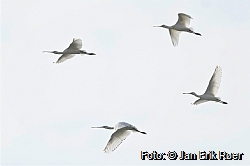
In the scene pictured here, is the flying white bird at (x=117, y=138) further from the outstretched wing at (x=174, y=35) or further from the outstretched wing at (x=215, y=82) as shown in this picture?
the outstretched wing at (x=174, y=35)

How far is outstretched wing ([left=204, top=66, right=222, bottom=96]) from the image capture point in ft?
80.7

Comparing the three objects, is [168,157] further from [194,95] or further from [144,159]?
[194,95]

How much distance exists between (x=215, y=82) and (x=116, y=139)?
240 inches

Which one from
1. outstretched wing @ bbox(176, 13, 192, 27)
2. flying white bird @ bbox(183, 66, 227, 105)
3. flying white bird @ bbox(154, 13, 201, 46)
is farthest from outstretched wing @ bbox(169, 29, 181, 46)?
flying white bird @ bbox(183, 66, 227, 105)

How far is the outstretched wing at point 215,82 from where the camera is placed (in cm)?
2459

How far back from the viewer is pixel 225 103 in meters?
24.6

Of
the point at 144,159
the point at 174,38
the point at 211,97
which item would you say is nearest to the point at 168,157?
the point at 144,159

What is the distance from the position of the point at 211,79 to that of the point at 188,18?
2.39 meters

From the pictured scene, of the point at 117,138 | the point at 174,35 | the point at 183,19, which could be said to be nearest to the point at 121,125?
the point at 117,138

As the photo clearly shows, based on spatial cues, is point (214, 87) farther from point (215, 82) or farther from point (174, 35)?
point (174, 35)

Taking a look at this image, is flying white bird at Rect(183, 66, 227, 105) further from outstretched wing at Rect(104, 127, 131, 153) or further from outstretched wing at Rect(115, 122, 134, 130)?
outstretched wing at Rect(115, 122, 134, 130)

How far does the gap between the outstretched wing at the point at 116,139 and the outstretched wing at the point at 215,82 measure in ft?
19.0

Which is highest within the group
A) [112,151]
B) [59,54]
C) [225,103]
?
[59,54]

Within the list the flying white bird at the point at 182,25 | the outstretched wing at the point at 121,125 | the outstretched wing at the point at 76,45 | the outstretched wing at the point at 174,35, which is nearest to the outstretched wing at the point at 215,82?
the flying white bird at the point at 182,25
